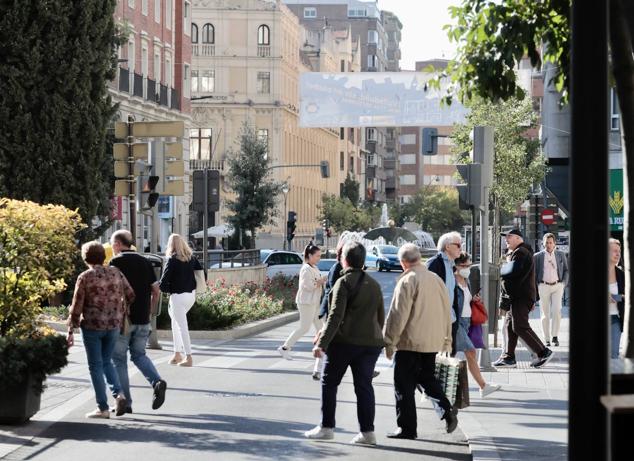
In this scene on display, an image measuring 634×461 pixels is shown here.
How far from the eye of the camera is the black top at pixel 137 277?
14414 millimetres

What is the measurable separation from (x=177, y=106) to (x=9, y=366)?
51327 mm

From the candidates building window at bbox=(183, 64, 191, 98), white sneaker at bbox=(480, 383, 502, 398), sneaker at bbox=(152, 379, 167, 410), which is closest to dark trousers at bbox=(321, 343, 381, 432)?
sneaker at bbox=(152, 379, 167, 410)

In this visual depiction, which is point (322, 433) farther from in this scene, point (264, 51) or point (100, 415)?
point (264, 51)

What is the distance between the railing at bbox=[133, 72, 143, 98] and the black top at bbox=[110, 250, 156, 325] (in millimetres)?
41686

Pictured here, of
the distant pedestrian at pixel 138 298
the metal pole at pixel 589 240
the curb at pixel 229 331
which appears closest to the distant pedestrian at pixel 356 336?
the distant pedestrian at pixel 138 298

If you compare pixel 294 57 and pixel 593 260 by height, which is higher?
pixel 294 57

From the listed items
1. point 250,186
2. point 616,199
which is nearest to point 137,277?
point 616,199

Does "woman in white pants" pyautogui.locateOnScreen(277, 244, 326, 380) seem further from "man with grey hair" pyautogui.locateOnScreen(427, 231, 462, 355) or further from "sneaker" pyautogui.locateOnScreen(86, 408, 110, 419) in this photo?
"sneaker" pyautogui.locateOnScreen(86, 408, 110, 419)

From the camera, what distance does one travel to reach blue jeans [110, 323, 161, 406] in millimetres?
13695

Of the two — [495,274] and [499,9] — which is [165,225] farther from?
[499,9]

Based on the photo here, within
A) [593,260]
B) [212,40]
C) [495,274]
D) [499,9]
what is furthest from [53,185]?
[212,40]

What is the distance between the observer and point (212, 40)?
97.6m

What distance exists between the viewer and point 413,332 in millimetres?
12016

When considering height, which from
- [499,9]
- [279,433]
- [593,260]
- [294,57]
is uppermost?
[294,57]
